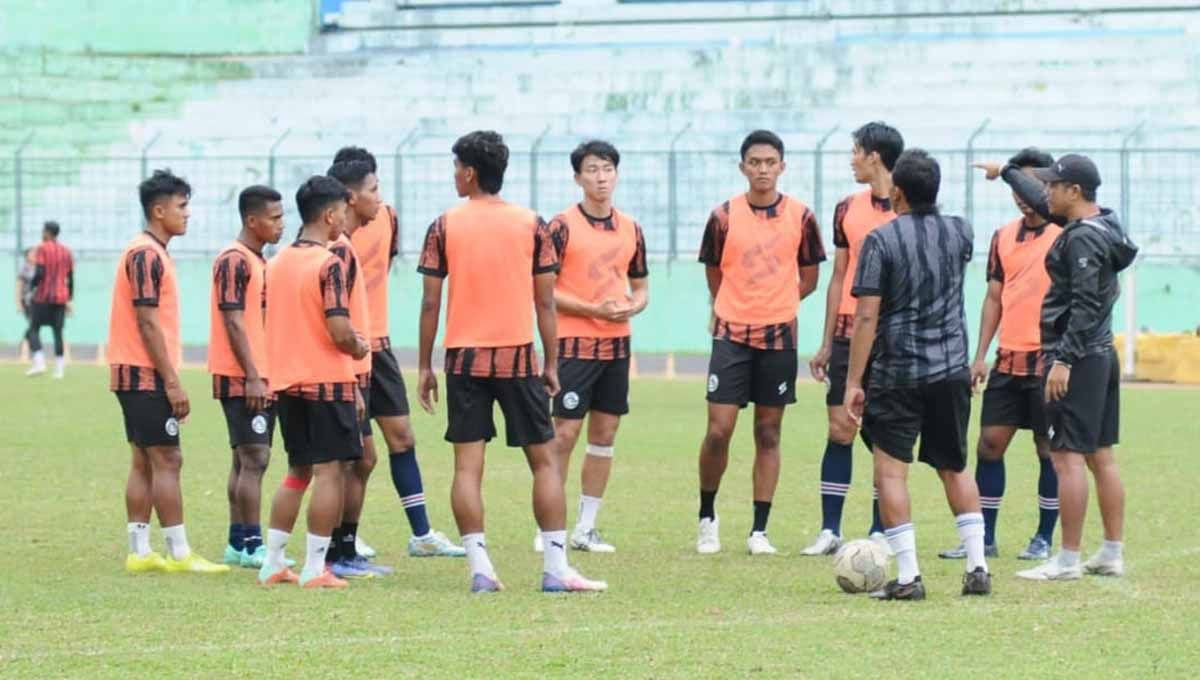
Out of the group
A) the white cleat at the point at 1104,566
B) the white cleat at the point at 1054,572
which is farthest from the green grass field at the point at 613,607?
the white cleat at the point at 1054,572

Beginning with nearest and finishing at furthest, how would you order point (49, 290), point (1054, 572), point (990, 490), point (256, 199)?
1. point (1054, 572)
2. point (256, 199)
3. point (990, 490)
4. point (49, 290)

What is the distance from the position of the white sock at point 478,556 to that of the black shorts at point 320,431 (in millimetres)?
706

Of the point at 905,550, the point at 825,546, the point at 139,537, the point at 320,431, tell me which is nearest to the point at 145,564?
the point at 139,537

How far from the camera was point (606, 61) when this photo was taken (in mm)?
39062

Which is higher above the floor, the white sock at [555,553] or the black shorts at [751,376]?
the black shorts at [751,376]

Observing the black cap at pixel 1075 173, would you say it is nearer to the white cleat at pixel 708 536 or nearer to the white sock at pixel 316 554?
the white cleat at pixel 708 536

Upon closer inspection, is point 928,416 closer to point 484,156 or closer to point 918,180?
point 918,180

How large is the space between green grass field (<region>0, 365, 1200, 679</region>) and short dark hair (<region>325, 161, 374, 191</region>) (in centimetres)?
205

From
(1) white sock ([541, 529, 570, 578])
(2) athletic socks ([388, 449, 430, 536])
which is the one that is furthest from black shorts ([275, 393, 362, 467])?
(2) athletic socks ([388, 449, 430, 536])

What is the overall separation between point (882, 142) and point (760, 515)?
224 cm

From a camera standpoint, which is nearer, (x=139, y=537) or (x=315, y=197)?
(x=315, y=197)

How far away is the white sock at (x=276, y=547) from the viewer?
10.2 metres

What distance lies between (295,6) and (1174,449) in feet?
90.9

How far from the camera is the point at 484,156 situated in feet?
32.8
